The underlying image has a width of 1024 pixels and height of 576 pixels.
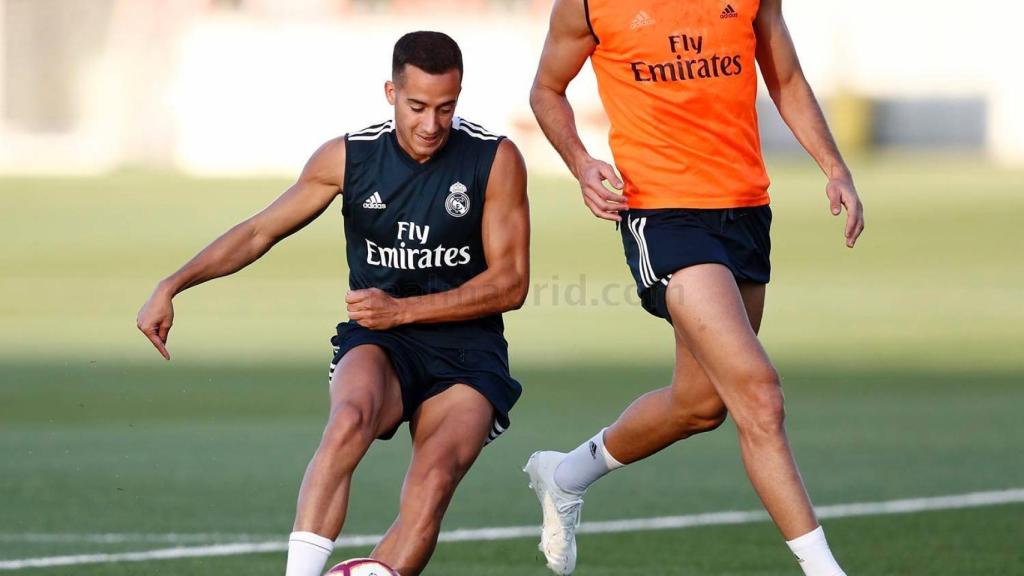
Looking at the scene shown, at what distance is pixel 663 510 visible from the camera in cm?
878

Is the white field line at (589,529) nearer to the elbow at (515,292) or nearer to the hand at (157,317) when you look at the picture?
the hand at (157,317)

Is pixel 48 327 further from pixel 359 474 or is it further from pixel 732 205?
pixel 732 205

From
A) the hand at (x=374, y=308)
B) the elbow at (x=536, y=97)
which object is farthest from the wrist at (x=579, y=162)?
the hand at (x=374, y=308)

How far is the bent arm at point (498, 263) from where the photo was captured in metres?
6.59

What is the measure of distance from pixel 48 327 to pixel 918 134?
4020 centimetres

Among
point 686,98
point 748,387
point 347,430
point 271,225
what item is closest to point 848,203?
point 686,98

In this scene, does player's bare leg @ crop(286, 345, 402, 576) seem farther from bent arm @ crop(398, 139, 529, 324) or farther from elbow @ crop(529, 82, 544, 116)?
elbow @ crop(529, 82, 544, 116)

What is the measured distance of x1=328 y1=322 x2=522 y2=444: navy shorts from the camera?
665cm

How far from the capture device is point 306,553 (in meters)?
5.94

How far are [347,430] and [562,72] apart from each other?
178 centimetres

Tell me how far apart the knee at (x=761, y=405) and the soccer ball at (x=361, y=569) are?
131 cm

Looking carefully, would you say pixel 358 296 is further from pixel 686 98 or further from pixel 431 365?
pixel 686 98

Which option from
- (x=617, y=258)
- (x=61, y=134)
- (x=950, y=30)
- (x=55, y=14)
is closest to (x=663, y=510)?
(x=617, y=258)

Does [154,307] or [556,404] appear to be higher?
[154,307]
